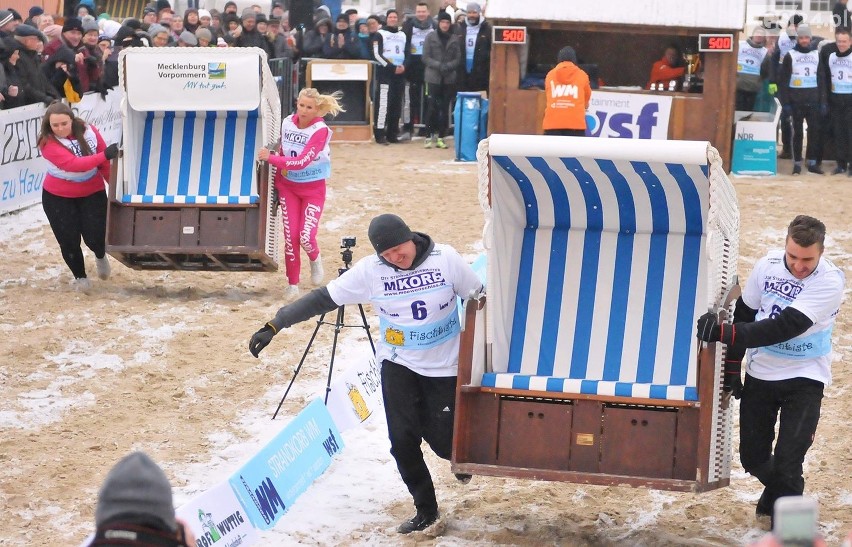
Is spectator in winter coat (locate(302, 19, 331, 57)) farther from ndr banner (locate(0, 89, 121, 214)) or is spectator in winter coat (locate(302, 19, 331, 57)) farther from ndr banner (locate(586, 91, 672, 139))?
ndr banner (locate(0, 89, 121, 214))

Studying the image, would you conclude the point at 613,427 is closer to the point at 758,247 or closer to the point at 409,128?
the point at 758,247

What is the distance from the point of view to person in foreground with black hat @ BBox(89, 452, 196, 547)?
3033mm

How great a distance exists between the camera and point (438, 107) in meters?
18.6

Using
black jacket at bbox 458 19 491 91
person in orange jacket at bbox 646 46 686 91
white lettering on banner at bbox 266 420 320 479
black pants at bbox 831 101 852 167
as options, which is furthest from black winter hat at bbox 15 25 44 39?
black pants at bbox 831 101 852 167

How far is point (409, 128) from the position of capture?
63.8 feet

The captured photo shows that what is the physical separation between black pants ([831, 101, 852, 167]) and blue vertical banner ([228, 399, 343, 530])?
37.1 feet

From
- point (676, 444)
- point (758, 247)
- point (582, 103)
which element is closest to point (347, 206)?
point (582, 103)

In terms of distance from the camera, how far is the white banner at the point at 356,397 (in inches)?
286

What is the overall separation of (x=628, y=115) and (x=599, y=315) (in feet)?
32.1

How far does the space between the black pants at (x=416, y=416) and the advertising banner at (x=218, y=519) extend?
0.79 metres

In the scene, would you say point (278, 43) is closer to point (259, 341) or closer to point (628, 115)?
point (628, 115)

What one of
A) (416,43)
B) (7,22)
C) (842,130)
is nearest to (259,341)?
(7,22)

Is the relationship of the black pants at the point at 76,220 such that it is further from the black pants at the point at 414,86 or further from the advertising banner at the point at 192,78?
the black pants at the point at 414,86

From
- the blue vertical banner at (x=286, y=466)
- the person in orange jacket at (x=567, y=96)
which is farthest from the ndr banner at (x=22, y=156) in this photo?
the blue vertical banner at (x=286, y=466)
